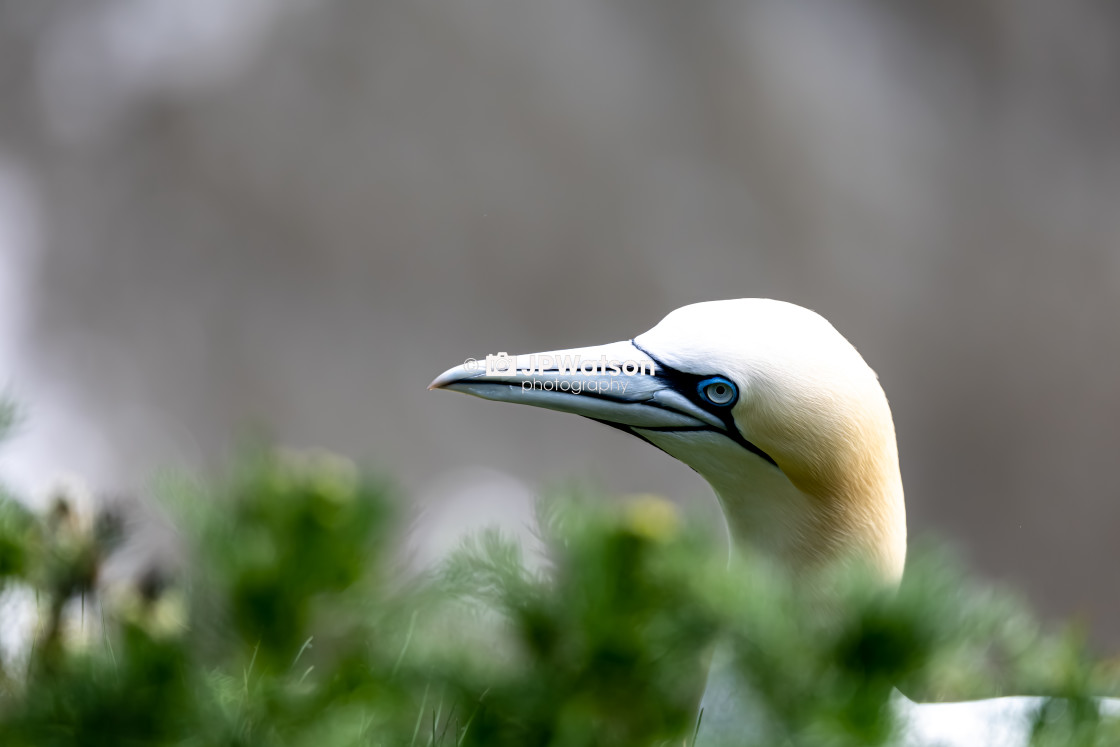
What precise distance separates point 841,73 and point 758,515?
4.77 m

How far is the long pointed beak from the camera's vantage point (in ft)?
3.30

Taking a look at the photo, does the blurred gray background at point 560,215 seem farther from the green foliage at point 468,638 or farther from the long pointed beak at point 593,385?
the green foliage at point 468,638

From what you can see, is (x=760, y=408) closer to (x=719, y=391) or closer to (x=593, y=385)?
(x=719, y=391)

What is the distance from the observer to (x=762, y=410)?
3.35 feet

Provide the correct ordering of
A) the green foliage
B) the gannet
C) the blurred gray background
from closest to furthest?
the green foliage < the gannet < the blurred gray background

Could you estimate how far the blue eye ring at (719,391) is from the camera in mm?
1037

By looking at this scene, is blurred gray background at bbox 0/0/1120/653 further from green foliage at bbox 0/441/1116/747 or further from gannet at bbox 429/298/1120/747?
green foliage at bbox 0/441/1116/747

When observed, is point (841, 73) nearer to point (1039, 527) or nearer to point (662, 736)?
point (1039, 527)

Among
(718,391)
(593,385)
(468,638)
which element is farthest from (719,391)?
(468,638)

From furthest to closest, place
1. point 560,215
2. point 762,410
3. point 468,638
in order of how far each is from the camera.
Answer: point 560,215, point 762,410, point 468,638

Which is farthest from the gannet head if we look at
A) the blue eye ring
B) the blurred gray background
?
the blurred gray background

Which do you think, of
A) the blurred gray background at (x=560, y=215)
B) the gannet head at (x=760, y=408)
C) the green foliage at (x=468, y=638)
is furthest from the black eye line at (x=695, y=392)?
the blurred gray background at (x=560, y=215)

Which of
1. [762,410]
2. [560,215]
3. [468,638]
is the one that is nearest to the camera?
[468,638]

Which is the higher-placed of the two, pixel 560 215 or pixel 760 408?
pixel 560 215
